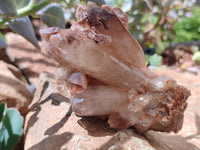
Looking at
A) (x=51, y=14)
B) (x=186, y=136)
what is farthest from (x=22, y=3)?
(x=186, y=136)

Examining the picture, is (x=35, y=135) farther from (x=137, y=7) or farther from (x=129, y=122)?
(x=137, y=7)

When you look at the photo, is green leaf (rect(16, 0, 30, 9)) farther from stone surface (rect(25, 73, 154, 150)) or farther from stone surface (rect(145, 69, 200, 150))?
stone surface (rect(145, 69, 200, 150))

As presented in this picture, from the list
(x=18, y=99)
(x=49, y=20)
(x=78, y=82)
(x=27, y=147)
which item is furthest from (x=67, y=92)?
(x=18, y=99)

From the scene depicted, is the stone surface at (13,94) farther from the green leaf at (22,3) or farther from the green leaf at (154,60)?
the green leaf at (154,60)

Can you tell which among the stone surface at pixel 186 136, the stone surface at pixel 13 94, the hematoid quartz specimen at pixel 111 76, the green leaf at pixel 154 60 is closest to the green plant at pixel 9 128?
the hematoid quartz specimen at pixel 111 76

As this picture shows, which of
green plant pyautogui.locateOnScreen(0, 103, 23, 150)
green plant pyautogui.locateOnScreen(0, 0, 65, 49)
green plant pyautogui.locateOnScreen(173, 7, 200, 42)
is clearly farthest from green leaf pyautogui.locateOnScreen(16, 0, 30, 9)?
green plant pyautogui.locateOnScreen(173, 7, 200, 42)

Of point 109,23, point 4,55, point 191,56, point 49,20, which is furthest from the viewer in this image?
point 191,56

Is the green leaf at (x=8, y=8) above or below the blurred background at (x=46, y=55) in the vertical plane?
above

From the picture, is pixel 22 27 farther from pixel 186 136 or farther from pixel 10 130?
pixel 186 136
